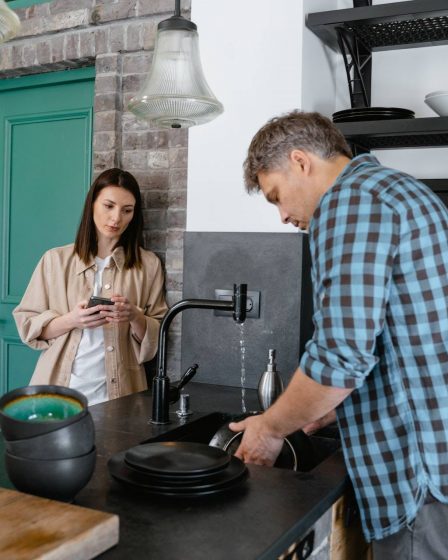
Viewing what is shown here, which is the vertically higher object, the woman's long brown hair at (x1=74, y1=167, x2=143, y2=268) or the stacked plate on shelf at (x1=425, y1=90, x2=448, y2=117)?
the stacked plate on shelf at (x1=425, y1=90, x2=448, y2=117)

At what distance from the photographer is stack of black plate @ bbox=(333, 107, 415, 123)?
2393mm

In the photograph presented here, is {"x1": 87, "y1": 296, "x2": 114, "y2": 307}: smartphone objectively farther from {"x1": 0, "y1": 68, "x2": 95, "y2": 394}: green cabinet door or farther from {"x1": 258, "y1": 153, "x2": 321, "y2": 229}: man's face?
{"x1": 258, "y1": 153, "x2": 321, "y2": 229}: man's face

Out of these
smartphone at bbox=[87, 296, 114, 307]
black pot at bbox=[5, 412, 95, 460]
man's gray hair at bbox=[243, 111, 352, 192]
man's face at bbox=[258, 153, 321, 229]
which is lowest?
black pot at bbox=[5, 412, 95, 460]

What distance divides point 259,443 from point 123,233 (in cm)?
154

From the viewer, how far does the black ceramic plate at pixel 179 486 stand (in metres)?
1.41

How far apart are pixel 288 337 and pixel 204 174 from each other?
717 millimetres

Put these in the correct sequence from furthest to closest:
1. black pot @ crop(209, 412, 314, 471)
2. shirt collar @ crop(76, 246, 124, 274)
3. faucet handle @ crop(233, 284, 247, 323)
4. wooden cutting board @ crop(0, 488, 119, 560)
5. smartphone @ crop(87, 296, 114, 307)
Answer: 1. shirt collar @ crop(76, 246, 124, 274)
2. smartphone @ crop(87, 296, 114, 307)
3. faucet handle @ crop(233, 284, 247, 323)
4. black pot @ crop(209, 412, 314, 471)
5. wooden cutting board @ crop(0, 488, 119, 560)

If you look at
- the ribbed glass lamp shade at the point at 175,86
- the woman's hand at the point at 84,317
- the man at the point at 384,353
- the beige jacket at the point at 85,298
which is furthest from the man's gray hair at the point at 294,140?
the beige jacket at the point at 85,298

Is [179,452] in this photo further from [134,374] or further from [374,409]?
[134,374]

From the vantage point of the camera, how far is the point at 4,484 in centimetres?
144

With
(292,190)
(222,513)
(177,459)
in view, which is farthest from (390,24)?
(222,513)

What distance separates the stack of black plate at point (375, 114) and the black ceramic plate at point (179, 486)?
1382mm

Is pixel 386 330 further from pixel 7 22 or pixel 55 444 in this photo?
pixel 7 22

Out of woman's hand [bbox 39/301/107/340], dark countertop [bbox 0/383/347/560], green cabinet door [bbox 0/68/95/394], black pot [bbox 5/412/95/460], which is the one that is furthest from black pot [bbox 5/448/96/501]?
green cabinet door [bbox 0/68/95/394]
